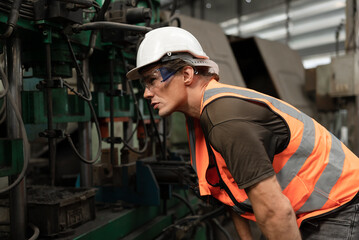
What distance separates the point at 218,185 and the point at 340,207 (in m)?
0.47

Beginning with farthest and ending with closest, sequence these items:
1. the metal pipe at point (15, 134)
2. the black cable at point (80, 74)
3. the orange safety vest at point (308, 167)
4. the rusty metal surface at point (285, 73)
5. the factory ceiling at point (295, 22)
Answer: the factory ceiling at point (295, 22) < the rusty metal surface at point (285, 73) < the black cable at point (80, 74) < the metal pipe at point (15, 134) < the orange safety vest at point (308, 167)

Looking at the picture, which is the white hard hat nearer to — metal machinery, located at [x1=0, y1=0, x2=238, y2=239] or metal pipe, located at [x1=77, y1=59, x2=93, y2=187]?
metal machinery, located at [x1=0, y1=0, x2=238, y2=239]

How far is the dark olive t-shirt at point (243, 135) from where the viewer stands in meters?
0.91

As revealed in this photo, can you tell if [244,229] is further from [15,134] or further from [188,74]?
[15,134]

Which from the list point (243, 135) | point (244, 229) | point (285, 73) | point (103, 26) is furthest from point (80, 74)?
point (285, 73)

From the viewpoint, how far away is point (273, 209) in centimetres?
93

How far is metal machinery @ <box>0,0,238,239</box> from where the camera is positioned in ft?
4.66

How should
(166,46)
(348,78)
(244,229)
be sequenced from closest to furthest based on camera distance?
(166,46)
(244,229)
(348,78)

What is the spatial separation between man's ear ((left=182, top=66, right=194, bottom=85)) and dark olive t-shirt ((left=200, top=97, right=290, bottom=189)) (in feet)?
0.61

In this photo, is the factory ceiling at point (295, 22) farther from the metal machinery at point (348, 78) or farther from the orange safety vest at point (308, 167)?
the orange safety vest at point (308, 167)

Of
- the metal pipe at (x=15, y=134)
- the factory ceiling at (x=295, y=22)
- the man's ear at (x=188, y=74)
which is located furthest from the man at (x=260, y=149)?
the factory ceiling at (x=295, y=22)

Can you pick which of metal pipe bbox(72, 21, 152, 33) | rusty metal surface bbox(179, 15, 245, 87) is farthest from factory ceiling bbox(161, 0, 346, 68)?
metal pipe bbox(72, 21, 152, 33)

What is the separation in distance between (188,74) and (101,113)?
1.05 metres

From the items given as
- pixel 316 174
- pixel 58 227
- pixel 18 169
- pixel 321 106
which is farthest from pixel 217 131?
pixel 321 106
